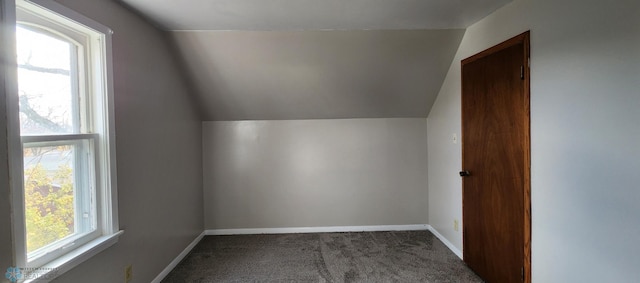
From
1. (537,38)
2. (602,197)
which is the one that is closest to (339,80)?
(537,38)

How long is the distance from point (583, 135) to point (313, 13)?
1816mm

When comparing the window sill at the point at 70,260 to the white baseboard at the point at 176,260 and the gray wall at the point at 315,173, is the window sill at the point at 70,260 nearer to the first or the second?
the white baseboard at the point at 176,260

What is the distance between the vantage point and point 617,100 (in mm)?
1383

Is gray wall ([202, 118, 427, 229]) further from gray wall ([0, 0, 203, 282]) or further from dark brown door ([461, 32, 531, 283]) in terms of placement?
dark brown door ([461, 32, 531, 283])

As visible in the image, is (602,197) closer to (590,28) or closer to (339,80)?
(590,28)

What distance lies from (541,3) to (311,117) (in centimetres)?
244

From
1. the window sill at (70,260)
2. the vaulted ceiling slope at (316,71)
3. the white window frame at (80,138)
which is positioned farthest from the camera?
the vaulted ceiling slope at (316,71)

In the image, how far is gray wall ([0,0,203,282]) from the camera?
186 centimetres

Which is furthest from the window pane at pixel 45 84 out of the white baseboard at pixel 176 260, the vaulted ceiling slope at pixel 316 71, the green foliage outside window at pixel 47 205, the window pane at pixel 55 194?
the white baseboard at pixel 176 260

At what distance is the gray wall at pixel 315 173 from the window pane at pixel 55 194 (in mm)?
1904

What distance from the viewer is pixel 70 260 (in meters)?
1.58

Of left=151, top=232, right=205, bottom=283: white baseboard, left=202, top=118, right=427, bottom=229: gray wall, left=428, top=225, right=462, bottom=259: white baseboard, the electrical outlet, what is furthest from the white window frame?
left=428, top=225, right=462, bottom=259: white baseboard

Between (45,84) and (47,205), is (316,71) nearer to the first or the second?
(45,84)

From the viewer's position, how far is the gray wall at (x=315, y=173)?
12.3 feet
